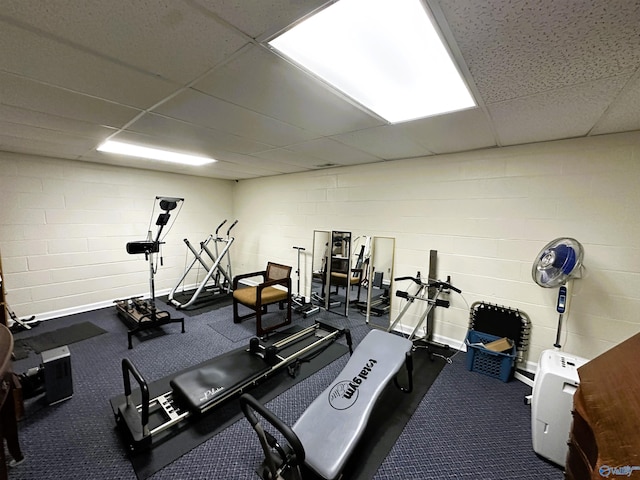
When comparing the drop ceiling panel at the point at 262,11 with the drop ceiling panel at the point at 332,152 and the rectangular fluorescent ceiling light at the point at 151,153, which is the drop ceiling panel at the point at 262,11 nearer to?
the drop ceiling panel at the point at 332,152

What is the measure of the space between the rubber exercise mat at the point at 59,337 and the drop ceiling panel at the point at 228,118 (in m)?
3.05

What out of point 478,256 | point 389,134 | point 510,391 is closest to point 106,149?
point 389,134

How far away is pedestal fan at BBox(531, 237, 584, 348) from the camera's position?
209cm

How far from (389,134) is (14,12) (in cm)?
224

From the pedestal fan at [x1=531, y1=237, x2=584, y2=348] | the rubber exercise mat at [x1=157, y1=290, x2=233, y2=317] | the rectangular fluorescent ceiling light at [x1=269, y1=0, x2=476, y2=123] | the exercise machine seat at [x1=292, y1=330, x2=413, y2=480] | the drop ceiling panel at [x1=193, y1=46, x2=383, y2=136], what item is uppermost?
the rectangular fluorescent ceiling light at [x1=269, y1=0, x2=476, y2=123]

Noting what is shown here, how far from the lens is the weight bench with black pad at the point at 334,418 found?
A: 1.24 m

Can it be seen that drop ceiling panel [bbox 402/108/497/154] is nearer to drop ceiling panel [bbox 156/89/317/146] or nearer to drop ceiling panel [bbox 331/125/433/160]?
drop ceiling panel [bbox 331/125/433/160]

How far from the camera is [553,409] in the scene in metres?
1.66

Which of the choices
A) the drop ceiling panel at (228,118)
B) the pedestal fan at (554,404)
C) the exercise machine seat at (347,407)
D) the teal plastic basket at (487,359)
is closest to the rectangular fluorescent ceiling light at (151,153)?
the drop ceiling panel at (228,118)

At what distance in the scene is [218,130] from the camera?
2.31 m

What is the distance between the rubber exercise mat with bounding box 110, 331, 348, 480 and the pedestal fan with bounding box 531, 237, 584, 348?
2099 millimetres

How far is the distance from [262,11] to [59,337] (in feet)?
13.9

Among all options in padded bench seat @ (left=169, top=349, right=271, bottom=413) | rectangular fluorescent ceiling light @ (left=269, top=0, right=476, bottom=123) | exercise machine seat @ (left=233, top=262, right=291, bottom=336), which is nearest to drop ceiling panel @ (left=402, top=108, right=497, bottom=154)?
rectangular fluorescent ceiling light @ (left=269, top=0, right=476, bottom=123)

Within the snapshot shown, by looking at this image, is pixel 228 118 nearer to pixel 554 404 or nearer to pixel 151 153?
pixel 151 153
